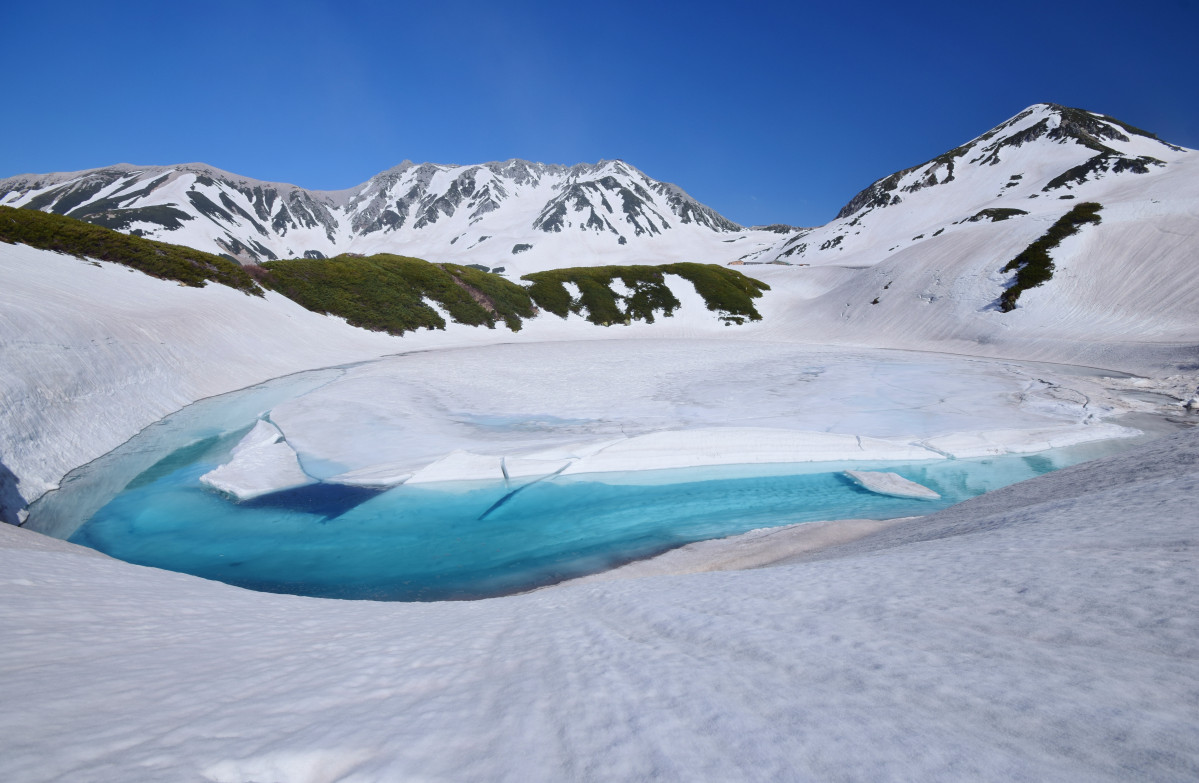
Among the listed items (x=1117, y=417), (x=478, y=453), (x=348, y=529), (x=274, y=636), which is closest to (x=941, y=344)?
(x=1117, y=417)

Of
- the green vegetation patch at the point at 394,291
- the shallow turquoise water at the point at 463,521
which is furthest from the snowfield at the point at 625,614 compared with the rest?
the green vegetation patch at the point at 394,291

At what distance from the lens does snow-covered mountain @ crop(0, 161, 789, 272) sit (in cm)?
12388

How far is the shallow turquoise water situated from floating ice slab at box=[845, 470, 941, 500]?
217 mm

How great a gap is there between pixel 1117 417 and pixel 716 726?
58.3 feet

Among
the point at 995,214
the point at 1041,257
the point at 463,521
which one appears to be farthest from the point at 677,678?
the point at 995,214

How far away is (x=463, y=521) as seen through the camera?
9055mm

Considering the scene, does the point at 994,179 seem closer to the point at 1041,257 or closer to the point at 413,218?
the point at 1041,257

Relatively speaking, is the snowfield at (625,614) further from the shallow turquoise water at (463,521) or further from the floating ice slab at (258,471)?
the shallow turquoise water at (463,521)

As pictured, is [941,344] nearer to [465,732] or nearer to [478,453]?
[478,453]

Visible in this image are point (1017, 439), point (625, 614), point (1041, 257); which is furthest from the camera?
point (1041, 257)

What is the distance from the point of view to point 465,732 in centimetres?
213

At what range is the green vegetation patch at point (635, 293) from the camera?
48625 mm

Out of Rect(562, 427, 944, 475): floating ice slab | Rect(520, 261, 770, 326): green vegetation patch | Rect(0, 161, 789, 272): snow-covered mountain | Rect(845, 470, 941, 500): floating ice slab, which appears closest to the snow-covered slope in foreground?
Rect(845, 470, 941, 500): floating ice slab

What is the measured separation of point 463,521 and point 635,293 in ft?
152
